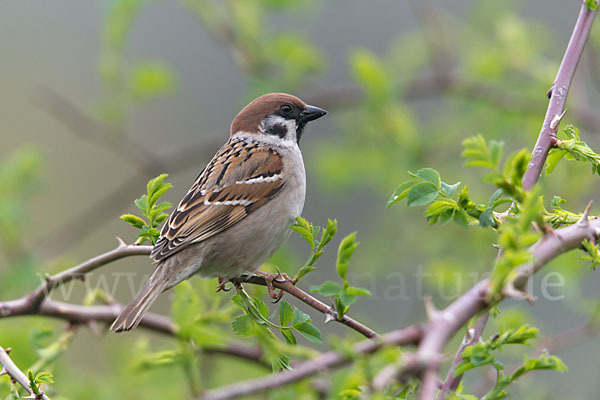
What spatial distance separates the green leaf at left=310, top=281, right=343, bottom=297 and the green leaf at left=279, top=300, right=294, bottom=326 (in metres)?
0.33

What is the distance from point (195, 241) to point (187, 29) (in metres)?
6.26

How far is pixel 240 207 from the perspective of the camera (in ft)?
12.8

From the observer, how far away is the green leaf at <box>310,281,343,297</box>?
6.05 feet

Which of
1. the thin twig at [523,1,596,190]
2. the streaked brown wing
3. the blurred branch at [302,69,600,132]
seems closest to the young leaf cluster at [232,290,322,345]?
the thin twig at [523,1,596,190]

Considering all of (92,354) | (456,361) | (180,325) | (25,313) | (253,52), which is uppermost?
(253,52)

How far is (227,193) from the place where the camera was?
13.1 feet

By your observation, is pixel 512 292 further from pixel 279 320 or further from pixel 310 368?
pixel 279 320

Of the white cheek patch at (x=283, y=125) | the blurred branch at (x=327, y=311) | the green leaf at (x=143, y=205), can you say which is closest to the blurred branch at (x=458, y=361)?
the blurred branch at (x=327, y=311)

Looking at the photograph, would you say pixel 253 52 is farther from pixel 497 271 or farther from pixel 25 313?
pixel 497 271

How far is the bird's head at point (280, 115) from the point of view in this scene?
4.71 metres

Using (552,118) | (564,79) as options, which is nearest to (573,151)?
(552,118)

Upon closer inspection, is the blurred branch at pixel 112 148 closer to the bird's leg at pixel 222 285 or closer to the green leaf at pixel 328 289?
the bird's leg at pixel 222 285

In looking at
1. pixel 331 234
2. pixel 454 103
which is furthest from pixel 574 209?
pixel 331 234

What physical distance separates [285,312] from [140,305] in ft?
3.65
